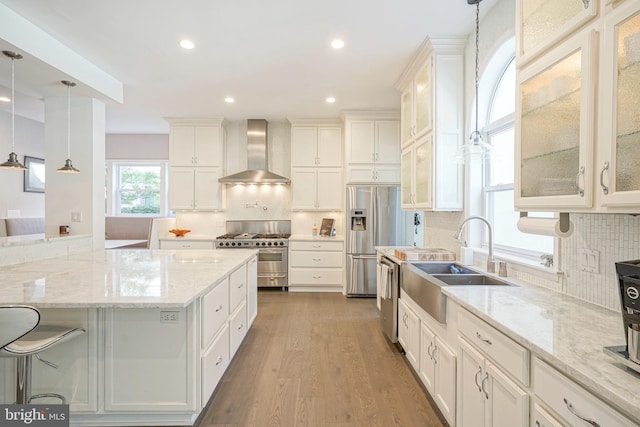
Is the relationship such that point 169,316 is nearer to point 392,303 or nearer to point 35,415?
point 35,415

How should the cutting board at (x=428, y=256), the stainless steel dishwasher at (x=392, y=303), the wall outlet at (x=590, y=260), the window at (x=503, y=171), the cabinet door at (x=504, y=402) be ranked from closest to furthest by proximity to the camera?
the cabinet door at (x=504, y=402)
the wall outlet at (x=590, y=260)
the window at (x=503, y=171)
the cutting board at (x=428, y=256)
the stainless steel dishwasher at (x=392, y=303)

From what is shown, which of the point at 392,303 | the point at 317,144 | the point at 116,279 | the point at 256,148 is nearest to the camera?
the point at 116,279

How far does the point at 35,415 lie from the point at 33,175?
17.0ft

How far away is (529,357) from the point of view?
117cm

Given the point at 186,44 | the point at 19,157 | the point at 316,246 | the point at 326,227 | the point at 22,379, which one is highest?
the point at 186,44

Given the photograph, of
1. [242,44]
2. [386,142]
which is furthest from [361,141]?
[242,44]

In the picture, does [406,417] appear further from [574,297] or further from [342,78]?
[342,78]

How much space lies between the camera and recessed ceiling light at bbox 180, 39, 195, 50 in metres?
2.85

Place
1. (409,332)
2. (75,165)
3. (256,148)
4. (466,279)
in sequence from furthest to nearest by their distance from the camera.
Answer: (256,148), (75,165), (409,332), (466,279)

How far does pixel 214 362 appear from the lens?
84.0 inches

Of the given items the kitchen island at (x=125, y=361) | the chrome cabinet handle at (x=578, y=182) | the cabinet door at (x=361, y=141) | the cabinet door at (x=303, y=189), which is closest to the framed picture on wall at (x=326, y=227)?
the cabinet door at (x=303, y=189)

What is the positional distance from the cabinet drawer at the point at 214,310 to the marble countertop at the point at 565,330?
1437 mm

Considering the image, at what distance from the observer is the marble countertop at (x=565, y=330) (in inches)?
34.0

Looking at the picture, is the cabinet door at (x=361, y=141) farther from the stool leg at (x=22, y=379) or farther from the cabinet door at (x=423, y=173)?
the stool leg at (x=22, y=379)
